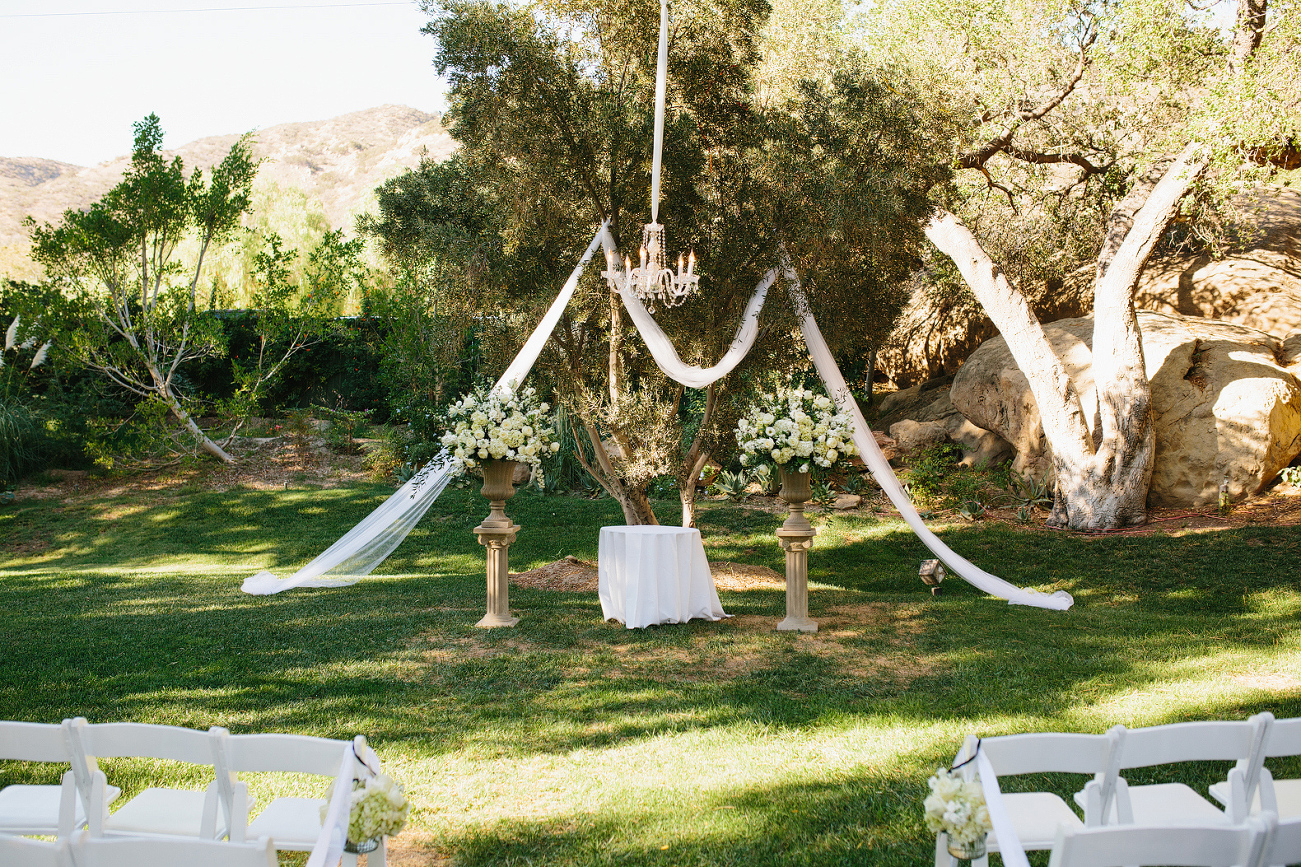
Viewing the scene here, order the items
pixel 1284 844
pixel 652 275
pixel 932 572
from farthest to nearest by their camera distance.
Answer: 1. pixel 932 572
2. pixel 652 275
3. pixel 1284 844

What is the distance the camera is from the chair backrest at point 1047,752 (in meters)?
2.16

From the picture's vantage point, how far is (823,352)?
727cm

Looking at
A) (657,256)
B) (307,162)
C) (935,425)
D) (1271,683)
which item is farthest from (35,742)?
(307,162)

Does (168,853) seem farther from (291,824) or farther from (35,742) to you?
(35,742)

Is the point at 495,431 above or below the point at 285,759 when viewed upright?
above

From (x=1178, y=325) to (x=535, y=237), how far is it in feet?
28.1

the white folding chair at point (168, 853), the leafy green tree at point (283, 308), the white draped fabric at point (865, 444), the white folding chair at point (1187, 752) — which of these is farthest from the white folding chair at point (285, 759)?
the leafy green tree at point (283, 308)

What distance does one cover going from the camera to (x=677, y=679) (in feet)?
17.0

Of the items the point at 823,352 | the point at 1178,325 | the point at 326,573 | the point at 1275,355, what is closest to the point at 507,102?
the point at 823,352

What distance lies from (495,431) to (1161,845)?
17.5ft

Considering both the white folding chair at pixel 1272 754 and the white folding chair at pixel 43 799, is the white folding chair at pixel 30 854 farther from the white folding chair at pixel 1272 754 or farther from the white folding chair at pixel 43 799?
the white folding chair at pixel 1272 754

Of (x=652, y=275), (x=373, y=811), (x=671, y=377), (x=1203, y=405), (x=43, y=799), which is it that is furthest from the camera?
(x=1203, y=405)

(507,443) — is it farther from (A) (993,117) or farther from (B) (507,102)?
(A) (993,117)

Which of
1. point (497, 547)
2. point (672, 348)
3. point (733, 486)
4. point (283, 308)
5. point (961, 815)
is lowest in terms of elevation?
point (733, 486)
